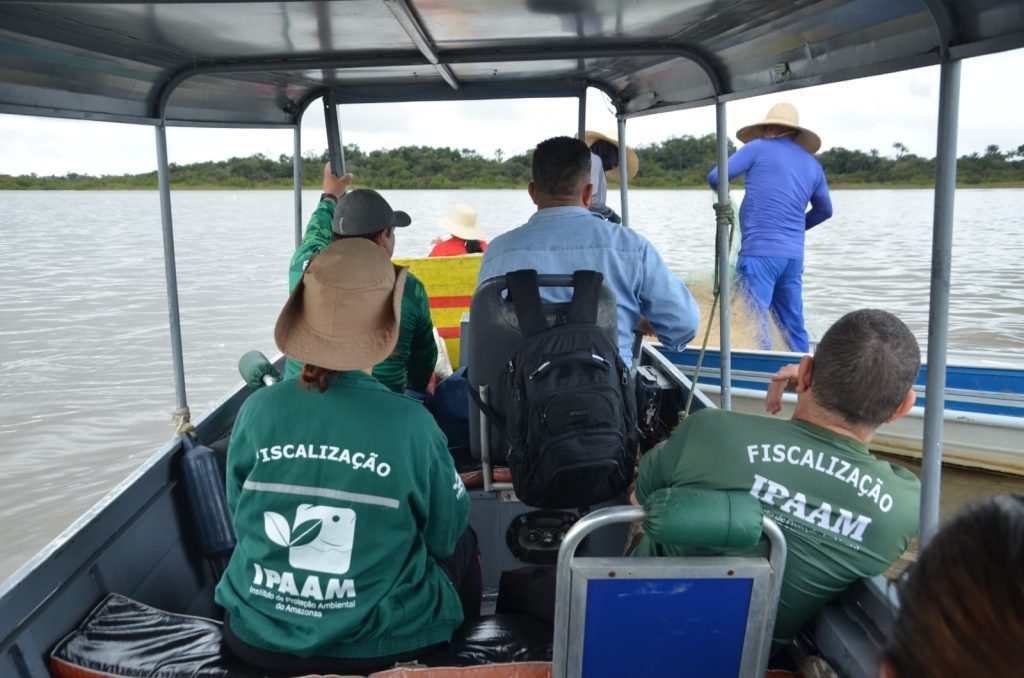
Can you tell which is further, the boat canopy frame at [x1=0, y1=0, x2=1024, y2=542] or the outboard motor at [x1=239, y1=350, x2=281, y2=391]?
the outboard motor at [x1=239, y1=350, x2=281, y2=391]

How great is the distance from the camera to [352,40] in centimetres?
308

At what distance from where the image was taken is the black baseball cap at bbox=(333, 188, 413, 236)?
3396 mm

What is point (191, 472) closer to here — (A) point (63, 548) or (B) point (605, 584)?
(A) point (63, 548)

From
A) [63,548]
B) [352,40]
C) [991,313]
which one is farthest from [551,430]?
[991,313]

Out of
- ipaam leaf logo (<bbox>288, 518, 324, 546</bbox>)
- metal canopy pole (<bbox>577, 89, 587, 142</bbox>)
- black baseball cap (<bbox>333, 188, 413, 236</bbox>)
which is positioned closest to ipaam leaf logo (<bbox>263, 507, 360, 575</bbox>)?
ipaam leaf logo (<bbox>288, 518, 324, 546</bbox>)

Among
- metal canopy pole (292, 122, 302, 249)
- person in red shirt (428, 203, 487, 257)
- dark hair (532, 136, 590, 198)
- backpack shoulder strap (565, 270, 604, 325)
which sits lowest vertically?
backpack shoulder strap (565, 270, 604, 325)

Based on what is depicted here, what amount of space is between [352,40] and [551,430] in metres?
1.82

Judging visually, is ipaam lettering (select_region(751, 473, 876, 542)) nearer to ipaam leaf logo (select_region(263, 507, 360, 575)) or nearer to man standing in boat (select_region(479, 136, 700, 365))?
ipaam leaf logo (select_region(263, 507, 360, 575))

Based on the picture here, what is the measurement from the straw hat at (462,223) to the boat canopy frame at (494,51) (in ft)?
7.20

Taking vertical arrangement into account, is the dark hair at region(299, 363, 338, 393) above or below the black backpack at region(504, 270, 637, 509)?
above

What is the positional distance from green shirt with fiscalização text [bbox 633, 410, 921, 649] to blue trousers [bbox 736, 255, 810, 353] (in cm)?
446

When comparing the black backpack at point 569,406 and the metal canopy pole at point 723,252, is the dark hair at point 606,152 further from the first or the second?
the black backpack at point 569,406

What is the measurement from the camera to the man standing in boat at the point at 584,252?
2701 millimetres

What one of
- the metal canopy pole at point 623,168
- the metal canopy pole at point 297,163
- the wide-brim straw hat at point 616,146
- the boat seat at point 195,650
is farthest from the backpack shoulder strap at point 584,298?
the metal canopy pole at point 297,163
